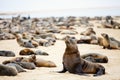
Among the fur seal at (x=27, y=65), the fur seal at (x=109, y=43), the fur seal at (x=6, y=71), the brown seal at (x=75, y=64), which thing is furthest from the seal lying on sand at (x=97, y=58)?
the fur seal at (x=109, y=43)

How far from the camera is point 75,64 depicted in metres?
8.01

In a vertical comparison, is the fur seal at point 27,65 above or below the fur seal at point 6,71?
below

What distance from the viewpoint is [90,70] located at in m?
8.27

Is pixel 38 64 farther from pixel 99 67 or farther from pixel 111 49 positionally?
pixel 111 49

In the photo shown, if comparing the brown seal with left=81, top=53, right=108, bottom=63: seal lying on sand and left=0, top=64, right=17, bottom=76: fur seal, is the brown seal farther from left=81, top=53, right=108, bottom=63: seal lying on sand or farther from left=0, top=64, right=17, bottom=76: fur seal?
left=81, top=53, right=108, bottom=63: seal lying on sand

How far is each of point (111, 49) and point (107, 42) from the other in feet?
1.35

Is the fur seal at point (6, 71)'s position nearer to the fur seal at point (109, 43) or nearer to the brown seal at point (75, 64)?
the brown seal at point (75, 64)

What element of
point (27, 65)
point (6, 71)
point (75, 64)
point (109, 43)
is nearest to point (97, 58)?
point (75, 64)

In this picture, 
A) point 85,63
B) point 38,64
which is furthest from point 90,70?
point 38,64

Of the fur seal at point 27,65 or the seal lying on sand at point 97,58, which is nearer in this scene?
the fur seal at point 27,65

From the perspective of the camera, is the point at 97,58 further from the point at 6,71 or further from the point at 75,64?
the point at 6,71

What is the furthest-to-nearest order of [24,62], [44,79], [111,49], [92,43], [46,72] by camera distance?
[92,43] → [111,49] → [24,62] → [46,72] → [44,79]

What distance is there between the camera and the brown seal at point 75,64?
8.01 metres

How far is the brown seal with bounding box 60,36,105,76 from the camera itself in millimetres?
8008
